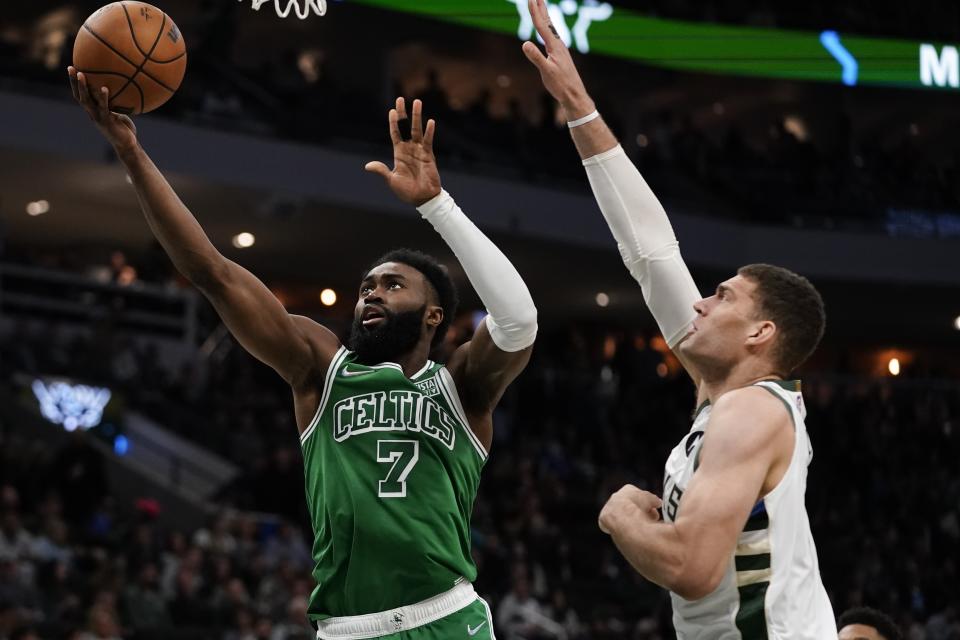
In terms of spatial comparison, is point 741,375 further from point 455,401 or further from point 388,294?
point 388,294

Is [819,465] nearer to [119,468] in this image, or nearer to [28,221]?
[119,468]

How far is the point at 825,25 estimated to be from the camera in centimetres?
2558

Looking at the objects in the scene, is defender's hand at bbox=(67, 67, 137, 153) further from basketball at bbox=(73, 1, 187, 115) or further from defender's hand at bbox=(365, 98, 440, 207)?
defender's hand at bbox=(365, 98, 440, 207)

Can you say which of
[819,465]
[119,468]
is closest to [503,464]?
[119,468]

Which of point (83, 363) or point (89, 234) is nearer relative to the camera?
point (83, 363)

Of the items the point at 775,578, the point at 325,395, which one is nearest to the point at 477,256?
the point at 325,395

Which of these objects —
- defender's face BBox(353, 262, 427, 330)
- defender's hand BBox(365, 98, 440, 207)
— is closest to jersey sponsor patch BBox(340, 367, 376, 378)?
defender's face BBox(353, 262, 427, 330)

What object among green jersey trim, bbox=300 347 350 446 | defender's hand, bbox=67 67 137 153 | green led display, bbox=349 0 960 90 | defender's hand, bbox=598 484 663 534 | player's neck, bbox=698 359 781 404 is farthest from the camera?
green led display, bbox=349 0 960 90

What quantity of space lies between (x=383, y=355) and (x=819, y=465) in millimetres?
18039

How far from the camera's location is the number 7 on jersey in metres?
4.56

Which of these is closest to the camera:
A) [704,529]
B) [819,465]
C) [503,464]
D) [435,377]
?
[704,529]

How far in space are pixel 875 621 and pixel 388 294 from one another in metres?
2.02

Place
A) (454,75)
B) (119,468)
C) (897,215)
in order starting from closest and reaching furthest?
1. (119,468)
2. (897,215)
3. (454,75)

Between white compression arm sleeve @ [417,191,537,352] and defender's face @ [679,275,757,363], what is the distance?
1.04m
